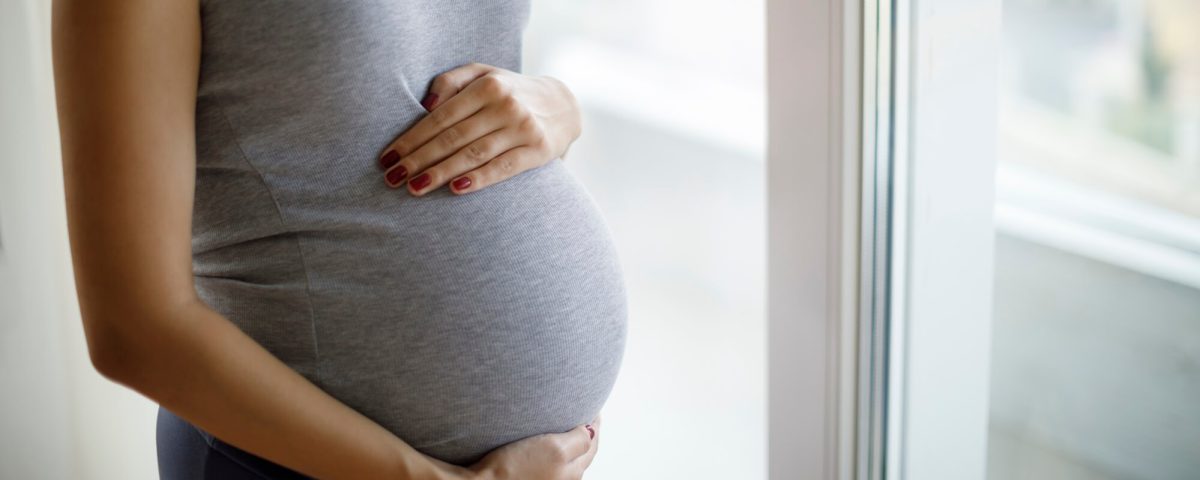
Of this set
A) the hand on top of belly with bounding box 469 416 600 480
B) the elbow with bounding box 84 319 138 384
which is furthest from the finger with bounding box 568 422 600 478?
the elbow with bounding box 84 319 138 384

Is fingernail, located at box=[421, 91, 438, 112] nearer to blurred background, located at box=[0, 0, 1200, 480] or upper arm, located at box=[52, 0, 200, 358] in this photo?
upper arm, located at box=[52, 0, 200, 358]

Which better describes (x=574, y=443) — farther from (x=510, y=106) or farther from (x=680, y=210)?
(x=680, y=210)

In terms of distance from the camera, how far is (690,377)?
6.39 feet

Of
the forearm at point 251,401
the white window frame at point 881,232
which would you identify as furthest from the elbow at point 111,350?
the white window frame at point 881,232

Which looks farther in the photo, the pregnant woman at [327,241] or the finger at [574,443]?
the finger at [574,443]

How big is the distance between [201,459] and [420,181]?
29 cm

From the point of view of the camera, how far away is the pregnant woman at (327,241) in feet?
1.93

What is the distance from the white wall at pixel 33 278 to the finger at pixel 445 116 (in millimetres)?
953

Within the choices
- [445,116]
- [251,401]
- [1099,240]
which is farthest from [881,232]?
[251,401]

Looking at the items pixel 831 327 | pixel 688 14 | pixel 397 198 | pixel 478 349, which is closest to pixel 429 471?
pixel 478 349

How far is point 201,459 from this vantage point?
74 centimetres

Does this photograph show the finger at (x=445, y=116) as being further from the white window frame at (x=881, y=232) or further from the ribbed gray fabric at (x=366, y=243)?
the white window frame at (x=881, y=232)

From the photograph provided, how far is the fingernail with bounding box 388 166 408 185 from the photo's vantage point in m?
0.69

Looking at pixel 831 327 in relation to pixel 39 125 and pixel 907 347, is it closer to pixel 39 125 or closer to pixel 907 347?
pixel 907 347
